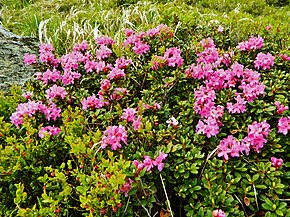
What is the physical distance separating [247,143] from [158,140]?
0.49 meters

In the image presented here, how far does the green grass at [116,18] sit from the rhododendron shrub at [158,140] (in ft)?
4.00

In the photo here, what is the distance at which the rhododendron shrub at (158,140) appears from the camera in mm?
1592

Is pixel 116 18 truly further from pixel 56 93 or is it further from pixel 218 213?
pixel 218 213

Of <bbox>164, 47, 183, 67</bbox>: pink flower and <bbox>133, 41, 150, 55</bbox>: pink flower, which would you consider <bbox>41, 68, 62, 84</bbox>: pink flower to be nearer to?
<bbox>133, 41, 150, 55</bbox>: pink flower

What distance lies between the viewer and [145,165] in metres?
1.64

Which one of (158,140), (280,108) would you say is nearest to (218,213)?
(158,140)

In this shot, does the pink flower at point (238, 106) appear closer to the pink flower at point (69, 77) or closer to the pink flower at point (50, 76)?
the pink flower at point (69, 77)

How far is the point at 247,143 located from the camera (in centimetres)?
174

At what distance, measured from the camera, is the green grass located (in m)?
3.89

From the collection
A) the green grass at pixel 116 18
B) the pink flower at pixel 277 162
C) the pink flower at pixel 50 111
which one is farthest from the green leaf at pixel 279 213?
the green grass at pixel 116 18

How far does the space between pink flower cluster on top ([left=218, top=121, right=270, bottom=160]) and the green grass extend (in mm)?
1780

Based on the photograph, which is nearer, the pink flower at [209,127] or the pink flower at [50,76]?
the pink flower at [209,127]

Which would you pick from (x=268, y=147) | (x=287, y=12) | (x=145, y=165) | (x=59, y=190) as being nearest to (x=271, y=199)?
(x=268, y=147)

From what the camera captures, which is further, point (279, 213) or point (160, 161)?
point (160, 161)
